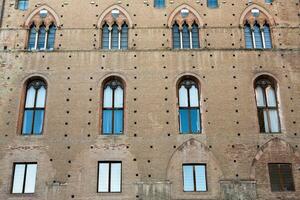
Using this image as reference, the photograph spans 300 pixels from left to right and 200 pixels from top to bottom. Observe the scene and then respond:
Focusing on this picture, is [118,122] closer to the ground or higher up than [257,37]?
closer to the ground

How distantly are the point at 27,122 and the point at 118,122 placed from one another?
426 centimetres

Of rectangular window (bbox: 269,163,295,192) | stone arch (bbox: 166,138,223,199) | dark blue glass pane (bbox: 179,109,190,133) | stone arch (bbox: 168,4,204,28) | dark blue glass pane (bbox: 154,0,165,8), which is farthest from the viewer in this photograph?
dark blue glass pane (bbox: 154,0,165,8)

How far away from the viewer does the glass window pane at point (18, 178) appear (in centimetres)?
1956

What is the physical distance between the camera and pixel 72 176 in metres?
19.7

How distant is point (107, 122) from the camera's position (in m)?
21.2

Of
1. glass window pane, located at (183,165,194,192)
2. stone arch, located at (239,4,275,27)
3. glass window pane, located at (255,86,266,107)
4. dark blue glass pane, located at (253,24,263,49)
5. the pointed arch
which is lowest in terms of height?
glass window pane, located at (183,165,194,192)

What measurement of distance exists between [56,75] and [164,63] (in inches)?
206

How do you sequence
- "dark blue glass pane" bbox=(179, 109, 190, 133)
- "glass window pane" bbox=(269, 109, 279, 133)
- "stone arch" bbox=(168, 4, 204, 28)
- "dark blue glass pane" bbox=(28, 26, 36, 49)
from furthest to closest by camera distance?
"stone arch" bbox=(168, 4, 204, 28) < "dark blue glass pane" bbox=(28, 26, 36, 49) < "glass window pane" bbox=(269, 109, 279, 133) < "dark blue glass pane" bbox=(179, 109, 190, 133)

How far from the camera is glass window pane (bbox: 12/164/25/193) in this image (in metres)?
19.6

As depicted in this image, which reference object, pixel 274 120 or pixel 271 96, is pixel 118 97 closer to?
pixel 271 96

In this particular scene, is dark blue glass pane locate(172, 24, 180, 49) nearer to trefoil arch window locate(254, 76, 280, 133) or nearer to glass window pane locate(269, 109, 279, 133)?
trefoil arch window locate(254, 76, 280, 133)

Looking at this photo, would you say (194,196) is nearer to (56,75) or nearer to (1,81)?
(56,75)

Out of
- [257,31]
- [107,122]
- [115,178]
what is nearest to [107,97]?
[107,122]

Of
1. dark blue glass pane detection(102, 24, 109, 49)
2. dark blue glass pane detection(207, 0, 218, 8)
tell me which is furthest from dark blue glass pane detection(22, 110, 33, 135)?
dark blue glass pane detection(207, 0, 218, 8)
